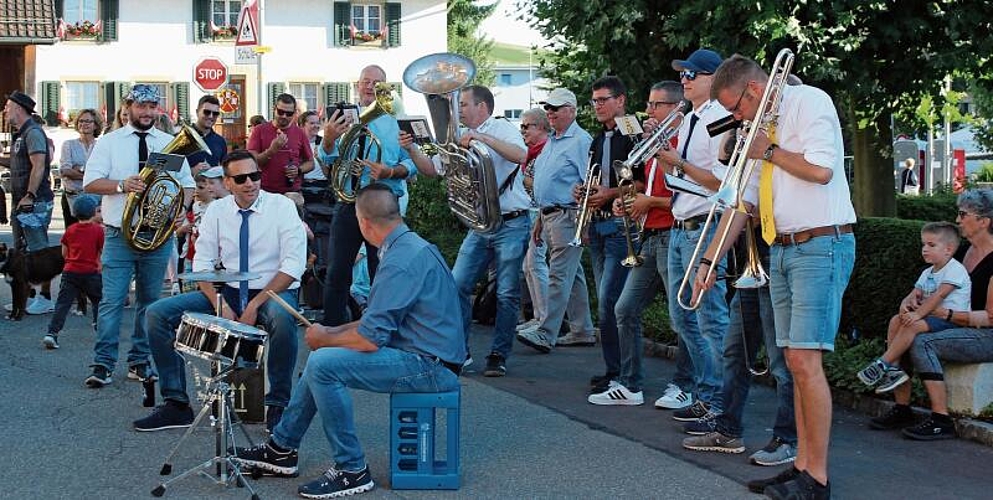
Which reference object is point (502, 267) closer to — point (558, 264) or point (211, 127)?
point (558, 264)

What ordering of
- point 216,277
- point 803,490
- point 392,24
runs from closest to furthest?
point 803,490 < point 216,277 < point 392,24

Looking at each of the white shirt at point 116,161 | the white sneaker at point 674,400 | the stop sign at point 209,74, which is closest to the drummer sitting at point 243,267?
the white shirt at point 116,161

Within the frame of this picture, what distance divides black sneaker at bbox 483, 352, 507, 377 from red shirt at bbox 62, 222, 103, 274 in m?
3.99

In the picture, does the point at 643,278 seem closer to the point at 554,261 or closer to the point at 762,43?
the point at 554,261

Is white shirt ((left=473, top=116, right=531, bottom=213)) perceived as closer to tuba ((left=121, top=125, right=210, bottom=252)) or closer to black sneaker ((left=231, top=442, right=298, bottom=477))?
tuba ((left=121, top=125, right=210, bottom=252))

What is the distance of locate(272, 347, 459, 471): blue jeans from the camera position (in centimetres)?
670

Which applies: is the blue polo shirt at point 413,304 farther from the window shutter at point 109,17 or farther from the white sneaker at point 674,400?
the window shutter at point 109,17

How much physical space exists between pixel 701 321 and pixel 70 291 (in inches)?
233

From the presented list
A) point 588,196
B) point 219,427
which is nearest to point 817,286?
point 219,427

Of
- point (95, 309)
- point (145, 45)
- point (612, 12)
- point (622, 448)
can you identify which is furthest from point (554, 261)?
point (145, 45)

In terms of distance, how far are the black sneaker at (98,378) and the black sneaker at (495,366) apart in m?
2.67

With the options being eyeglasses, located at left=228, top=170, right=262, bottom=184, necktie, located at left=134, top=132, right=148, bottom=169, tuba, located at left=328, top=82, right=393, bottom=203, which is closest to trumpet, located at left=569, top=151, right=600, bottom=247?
tuba, located at left=328, top=82, right=393, bottom=203

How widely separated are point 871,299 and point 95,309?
21.8ft

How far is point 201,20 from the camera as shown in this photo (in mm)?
44938
